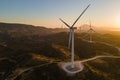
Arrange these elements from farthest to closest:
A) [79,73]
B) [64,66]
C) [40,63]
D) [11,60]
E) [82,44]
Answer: [82,44] < [11,60] < [40,63] < [64,66] < [79,73]

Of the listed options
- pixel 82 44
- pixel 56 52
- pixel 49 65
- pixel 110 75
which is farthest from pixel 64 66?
pixel 82 44

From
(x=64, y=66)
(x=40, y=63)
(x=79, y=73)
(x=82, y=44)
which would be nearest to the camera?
(x=79, y=73)

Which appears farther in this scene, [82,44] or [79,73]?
[82,44]

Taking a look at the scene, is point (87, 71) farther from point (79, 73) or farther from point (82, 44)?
point (82, 44)

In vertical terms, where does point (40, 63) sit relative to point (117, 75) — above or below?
above

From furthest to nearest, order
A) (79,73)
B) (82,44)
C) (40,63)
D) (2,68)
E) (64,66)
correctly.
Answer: (82,44)
(2,68)
(40,63)
(64,66)
(79,73)

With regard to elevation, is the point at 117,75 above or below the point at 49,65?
below

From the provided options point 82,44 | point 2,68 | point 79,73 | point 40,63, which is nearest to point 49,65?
point 40,63

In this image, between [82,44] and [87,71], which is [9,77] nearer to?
[87,71]

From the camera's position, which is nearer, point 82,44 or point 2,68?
point 2,68
